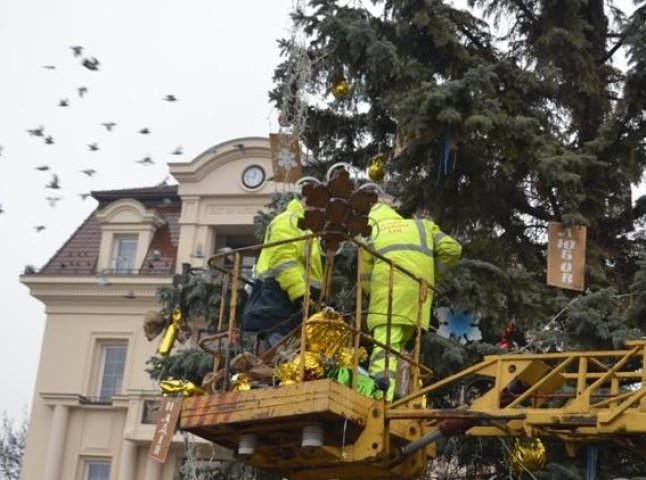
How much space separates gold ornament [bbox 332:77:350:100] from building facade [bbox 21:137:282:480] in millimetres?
15748

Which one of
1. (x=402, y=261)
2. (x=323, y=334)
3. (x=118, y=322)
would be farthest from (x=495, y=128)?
(x=118, y=322)

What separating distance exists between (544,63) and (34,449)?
A: 19.9m

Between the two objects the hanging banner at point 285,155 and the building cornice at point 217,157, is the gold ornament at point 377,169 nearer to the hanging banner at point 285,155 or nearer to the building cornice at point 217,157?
the hanging banner at point 285,155

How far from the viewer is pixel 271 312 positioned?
984 cm

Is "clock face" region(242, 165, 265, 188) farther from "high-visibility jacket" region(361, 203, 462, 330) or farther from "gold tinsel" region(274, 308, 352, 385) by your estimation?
"gold tinsel" region(274, 308, 352, 385)

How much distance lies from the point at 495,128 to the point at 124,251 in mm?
20473

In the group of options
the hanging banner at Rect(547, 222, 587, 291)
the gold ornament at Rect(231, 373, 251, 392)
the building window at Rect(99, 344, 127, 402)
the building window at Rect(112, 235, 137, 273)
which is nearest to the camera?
the gold ornament at Rect(231, 373, 251, 392)

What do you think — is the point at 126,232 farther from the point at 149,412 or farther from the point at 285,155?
the point at 285,155

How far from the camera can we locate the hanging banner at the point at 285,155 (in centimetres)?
1380

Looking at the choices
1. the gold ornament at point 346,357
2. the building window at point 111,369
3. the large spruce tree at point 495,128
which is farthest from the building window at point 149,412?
the gold ornament at point 346,357

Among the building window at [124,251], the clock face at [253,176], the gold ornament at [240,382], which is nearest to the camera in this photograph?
the gold ornament at [240,382]

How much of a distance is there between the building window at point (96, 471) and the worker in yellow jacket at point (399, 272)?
2110 cm

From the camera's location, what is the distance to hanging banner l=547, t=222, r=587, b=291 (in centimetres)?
1245

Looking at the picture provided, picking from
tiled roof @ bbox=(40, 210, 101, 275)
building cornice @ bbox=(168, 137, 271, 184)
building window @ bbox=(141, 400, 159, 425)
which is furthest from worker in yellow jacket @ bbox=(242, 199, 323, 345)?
tiled roof @ bbox=(40, 210, 101, 275)
